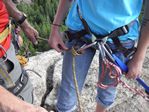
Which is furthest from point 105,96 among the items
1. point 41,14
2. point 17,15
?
point 41,14

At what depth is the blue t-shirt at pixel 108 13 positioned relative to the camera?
1764 millimetres

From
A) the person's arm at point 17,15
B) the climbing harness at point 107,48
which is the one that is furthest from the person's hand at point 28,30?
the climbing harness at point 107,48

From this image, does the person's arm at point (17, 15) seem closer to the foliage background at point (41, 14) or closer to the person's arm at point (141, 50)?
the person's arm at point (141, 50)

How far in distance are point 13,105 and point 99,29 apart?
994 millimetres

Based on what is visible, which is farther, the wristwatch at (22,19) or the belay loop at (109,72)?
the wristwatch at (22,19)

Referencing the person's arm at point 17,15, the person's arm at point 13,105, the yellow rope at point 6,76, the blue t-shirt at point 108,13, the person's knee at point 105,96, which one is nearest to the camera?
the person's arm at point 13,105

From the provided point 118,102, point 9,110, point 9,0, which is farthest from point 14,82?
point 118,102

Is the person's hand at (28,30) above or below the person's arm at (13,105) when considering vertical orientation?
below

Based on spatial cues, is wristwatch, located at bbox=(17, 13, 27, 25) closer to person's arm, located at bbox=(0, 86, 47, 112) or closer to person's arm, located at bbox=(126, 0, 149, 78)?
person's arm, located at bbox=(126, 0, 149, 78)

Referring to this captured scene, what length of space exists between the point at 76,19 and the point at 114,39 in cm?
24

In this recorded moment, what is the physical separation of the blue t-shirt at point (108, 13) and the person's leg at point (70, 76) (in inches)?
7.1

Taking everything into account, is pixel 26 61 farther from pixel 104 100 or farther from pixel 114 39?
pixel 114 39

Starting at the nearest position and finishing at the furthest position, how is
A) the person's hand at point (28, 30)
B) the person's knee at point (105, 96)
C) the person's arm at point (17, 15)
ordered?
the person's arm at point (17, 15), the person's hand at point (28, 30), the person's knee at point (105, 96)

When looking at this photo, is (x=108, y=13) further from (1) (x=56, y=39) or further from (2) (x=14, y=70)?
(2) (x=14, y=70)
